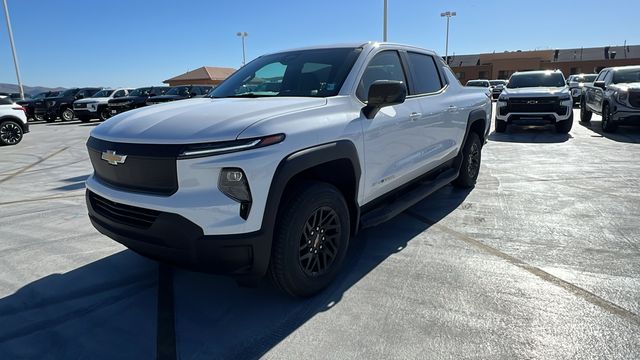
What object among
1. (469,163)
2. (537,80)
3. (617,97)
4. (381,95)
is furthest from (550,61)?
(381,95)

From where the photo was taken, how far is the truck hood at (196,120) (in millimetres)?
2453

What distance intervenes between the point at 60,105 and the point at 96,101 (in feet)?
12.2

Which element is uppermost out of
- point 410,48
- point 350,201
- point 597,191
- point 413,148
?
point 410,48

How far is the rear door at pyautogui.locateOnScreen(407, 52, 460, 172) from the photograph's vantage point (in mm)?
4266

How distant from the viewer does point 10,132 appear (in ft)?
42.0

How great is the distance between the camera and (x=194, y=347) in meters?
2.53

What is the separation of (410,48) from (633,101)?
8.74 m

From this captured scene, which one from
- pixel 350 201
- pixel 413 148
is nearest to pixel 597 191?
pixel 413 148

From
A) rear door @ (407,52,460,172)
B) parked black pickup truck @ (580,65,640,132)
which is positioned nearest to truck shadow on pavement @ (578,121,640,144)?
parked black pickup truck @ (580,65,640,132)

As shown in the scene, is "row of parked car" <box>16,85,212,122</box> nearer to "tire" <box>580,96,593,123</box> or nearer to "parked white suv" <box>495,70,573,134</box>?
"parked white suv" <box>495,70,573,134</box>

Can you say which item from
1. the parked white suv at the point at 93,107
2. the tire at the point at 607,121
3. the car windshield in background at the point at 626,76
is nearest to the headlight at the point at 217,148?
the tire at the point at 607,121

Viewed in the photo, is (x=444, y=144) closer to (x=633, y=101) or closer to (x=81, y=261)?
(x=81, y=261)

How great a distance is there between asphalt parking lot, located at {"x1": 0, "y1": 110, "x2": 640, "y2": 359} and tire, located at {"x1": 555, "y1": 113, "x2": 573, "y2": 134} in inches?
258

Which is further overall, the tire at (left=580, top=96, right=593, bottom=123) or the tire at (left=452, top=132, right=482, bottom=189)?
the tire at (left=580, top=96, right=593, bottom=123)
